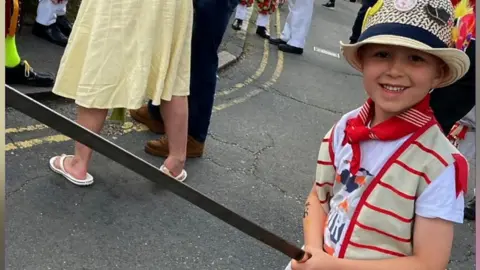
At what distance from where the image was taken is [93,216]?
9.93ft

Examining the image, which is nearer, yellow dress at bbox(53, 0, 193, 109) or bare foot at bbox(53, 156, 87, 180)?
yellow dress at bbox(53, 0, 193, 109)

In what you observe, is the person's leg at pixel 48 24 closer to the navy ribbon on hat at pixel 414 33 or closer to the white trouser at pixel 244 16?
the white trouser at pixel 244 16

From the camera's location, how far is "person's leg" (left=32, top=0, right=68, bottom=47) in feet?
17.9

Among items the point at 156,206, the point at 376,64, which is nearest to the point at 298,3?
the point at 156,206

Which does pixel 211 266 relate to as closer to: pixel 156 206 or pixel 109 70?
pixel 156 206

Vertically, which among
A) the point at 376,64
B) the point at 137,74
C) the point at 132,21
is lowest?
the point at 137,74

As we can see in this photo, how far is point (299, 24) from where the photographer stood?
7852mm


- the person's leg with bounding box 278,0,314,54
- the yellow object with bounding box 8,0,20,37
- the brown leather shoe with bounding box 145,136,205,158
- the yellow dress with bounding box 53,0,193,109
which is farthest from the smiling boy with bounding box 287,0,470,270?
the person's leg with bounding box 278,0,314,54

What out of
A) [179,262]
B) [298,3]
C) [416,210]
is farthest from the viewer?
[298,3]

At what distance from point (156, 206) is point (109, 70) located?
0.73 m

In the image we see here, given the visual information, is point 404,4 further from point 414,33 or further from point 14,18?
point 14,18

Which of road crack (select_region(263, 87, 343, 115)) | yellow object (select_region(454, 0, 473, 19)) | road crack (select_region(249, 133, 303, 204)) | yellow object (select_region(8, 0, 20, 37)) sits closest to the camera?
yellow object (select_region(454, 0, 473, 19))

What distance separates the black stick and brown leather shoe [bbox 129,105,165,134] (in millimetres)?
2935

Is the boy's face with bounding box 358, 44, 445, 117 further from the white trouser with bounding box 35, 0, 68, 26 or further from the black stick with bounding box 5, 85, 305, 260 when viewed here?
the white trouser with bounding box 35, 0, 68, 26
